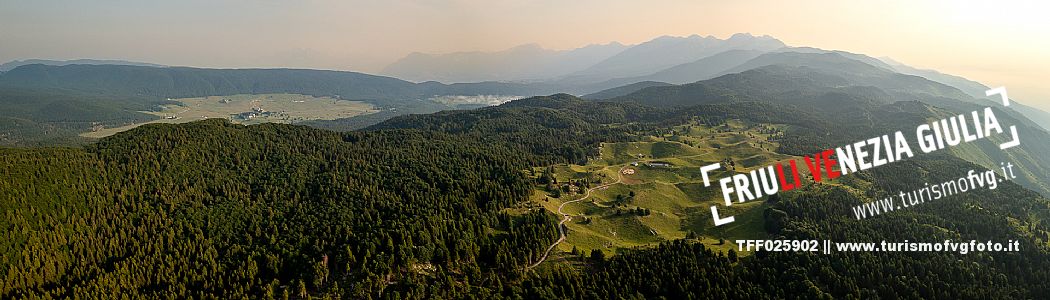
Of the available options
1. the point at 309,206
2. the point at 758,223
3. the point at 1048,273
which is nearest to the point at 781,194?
the point at 758,223

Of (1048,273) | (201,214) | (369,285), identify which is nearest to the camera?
(369,285)

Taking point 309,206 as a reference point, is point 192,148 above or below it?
above

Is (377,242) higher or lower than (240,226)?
higher

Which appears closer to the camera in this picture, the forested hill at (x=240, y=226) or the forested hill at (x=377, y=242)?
the forested hill at (x=377, y=242)

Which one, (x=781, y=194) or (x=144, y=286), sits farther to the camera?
(x=781, y=194)

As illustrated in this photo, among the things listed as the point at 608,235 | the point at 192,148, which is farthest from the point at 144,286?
the point at 608,235

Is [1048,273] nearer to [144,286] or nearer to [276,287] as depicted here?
[276,287]

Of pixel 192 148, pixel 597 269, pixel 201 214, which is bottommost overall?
pixel 597 269

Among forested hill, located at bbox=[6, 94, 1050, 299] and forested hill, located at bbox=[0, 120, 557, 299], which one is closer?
forested hill, located at bbox=[6, 94, 1050, 299]

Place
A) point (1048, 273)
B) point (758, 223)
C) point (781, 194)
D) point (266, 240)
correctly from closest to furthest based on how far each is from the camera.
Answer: point (1048, 273)
point (266, 240)
point (758, 223)
point (781, 194)

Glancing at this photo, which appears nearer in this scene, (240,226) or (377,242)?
(377,242)
